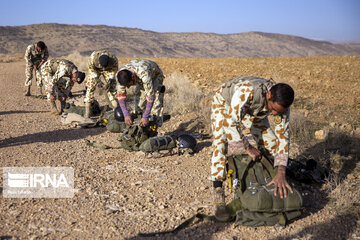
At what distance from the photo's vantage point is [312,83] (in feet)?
34.8

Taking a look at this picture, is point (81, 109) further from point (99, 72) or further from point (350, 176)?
point (350, 176)

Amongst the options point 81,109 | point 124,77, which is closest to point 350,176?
point 124,77

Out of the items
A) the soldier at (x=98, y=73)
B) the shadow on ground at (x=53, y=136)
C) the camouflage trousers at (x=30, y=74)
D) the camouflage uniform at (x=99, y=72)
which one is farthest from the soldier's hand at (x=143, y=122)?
the camouflage trousers at (x=30, y=74)

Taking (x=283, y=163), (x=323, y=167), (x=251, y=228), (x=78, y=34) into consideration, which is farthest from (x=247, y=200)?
(x=78, y=34)

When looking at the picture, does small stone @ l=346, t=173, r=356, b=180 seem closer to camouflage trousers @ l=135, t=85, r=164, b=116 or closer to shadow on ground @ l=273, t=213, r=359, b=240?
shadow on ground @ l=273, t=213, r=359, b=240

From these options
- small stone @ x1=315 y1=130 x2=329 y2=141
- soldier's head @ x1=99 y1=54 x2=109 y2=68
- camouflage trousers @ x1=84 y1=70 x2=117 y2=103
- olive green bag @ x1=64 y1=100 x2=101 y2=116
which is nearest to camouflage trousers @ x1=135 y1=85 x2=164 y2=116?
soldier's head @ x1=99 y1=54 x2=109 y2=68

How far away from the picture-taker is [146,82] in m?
5.58

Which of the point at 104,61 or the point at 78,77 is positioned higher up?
the point at 104,61

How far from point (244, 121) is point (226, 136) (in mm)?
487

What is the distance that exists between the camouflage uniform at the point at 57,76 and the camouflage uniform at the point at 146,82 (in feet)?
9.26

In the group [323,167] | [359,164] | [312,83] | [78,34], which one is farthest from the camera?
[78,34]

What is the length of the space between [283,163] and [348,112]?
4.75m

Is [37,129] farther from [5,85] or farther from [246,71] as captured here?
[246,71]

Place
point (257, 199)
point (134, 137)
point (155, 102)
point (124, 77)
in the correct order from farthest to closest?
1. point (155, 102)
2. point (134, 137)
3. point (124, 77)
4. point (257, 199)
